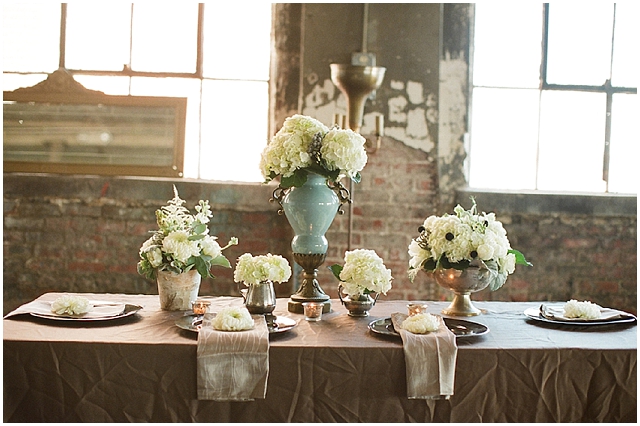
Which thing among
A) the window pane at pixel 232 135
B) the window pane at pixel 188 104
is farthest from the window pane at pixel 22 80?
the window pane at pixel 232 135

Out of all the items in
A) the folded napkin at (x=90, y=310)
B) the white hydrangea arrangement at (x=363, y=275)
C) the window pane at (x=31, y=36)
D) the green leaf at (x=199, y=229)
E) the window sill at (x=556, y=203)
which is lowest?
the folded napkin at (x=90, y=310)

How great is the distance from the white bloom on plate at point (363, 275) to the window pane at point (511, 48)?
7.50 ft

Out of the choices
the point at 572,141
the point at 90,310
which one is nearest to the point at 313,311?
the point at 90,310

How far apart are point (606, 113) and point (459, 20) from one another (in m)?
1.07

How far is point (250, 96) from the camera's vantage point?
4031mm

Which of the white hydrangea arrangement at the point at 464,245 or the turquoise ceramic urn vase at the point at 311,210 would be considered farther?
the turquoise ceramic urn vase at the point at 311,210

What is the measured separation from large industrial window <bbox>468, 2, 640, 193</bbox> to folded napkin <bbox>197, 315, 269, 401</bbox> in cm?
268

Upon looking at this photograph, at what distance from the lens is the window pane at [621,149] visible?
161 inches

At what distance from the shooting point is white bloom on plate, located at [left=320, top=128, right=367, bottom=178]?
2119mm

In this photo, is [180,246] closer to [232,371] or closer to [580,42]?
A: [232,371]

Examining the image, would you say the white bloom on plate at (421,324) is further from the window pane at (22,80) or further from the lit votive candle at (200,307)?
the window pane at (22,80)

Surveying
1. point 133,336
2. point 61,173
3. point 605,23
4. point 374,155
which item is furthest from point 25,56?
point 605,23

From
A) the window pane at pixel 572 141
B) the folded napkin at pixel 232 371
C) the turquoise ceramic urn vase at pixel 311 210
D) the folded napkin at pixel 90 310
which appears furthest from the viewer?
the window pane at pixel 572 141

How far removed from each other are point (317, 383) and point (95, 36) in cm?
299
